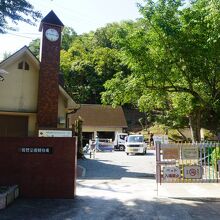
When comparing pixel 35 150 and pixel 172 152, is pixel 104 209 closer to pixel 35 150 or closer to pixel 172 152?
pixel 35 150

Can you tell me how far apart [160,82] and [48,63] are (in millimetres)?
6136

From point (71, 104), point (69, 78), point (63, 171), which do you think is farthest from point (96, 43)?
point (63, 171)

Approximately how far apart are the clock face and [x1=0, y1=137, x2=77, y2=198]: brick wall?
9507 mm

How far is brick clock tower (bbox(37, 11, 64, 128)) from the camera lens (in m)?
18.9

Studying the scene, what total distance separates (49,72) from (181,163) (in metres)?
9.65

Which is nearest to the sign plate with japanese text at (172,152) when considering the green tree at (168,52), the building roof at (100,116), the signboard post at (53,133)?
the green tree at (168,52)

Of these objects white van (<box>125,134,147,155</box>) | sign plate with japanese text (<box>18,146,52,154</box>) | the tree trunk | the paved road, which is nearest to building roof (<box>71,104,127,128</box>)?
white van (<box>125,134,147,155</box>)

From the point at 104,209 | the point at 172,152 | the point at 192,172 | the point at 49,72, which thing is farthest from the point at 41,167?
the point at 49,72

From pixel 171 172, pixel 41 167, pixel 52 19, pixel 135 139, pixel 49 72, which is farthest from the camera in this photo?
pixel 135 139

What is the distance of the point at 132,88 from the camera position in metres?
18.1

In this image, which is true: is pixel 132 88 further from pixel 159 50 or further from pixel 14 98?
pixel 14 98

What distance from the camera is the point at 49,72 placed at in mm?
19297

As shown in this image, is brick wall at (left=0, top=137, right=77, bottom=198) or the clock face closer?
brick wall at (left=0, top=137, right=77, bottom=198)

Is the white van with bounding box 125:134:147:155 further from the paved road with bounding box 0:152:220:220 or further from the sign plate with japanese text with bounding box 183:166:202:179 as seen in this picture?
the sign plate with japanese text with bounding box 183:166:202:179
